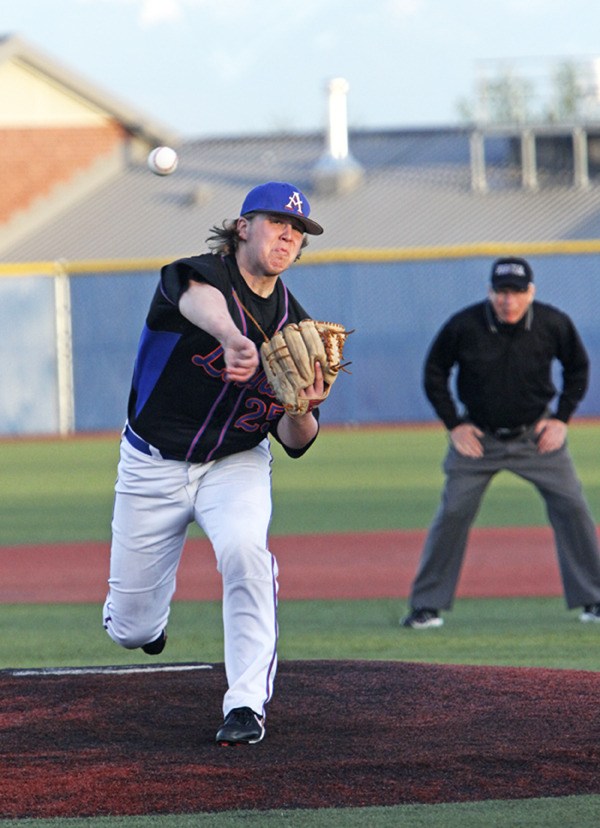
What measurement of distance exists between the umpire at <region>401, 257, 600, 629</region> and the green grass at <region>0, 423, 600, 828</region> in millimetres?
274

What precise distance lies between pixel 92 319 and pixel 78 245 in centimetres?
739

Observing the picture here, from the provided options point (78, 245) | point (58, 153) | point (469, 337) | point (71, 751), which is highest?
point (58, 153)

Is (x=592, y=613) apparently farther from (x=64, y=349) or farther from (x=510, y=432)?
(x=64, y=349)

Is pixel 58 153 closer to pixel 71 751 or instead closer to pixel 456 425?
pixel 456 425

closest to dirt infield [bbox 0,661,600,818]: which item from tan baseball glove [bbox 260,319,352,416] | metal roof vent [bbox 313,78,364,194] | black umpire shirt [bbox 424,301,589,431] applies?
tan baseball glove [bbox 260,319,352,416]

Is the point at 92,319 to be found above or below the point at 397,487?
above

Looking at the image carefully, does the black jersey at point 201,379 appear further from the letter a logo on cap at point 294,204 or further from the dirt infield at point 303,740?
the dirt infield at point 303,740

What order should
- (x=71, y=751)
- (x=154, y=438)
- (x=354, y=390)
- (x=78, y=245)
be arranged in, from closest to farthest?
1. (x=71, y=751)
2. (x=154, y=438)
3. (x=354, y=390)
4. (x=78, y=245)

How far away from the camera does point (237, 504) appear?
4785mm

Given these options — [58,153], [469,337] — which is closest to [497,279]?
[469,337]

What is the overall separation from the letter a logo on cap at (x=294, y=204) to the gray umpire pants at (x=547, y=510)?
3062 mm

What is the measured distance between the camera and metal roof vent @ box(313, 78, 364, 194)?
31.4 meters

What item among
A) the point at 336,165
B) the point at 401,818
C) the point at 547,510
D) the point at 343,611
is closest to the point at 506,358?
the point at 547,510

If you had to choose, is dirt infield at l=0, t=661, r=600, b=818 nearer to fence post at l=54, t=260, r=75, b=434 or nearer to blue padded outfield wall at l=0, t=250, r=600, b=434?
blue padded outfield wall at l=0, t=250, r=600, b=434
